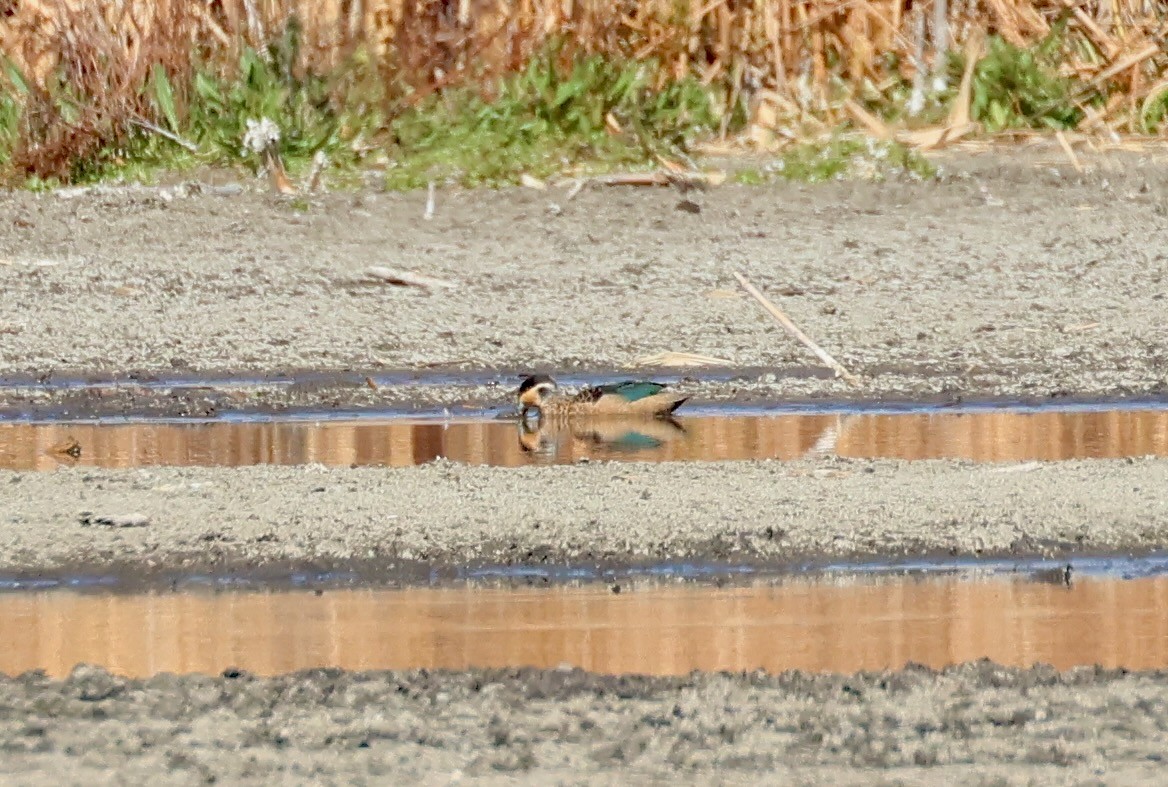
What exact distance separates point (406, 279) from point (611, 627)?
6.48 metres

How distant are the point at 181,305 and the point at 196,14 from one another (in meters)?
4.34

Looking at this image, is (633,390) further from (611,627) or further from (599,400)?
(611,627)

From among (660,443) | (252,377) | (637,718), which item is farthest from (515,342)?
(637,718)

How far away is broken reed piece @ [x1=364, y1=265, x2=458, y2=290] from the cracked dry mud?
90 mm

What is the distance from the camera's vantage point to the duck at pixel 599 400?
30.2 ft

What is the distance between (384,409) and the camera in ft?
31.9

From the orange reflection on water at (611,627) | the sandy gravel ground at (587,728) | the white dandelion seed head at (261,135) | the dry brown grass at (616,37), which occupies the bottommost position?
the sandy gravel ground at (587,728)

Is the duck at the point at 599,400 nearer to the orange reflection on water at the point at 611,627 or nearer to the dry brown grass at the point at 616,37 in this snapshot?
the orange reflection on water at the point at 611,627

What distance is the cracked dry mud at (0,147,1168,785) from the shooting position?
4520 millimetres

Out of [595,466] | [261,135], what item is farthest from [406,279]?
[595,466]

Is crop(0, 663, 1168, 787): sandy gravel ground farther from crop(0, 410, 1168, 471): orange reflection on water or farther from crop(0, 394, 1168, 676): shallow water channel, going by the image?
crop(0, 410, 1168, 471): orange reflection on water

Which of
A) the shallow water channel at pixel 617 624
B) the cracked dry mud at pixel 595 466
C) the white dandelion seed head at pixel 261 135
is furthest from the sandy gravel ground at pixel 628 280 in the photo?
the shallow water channel at pixel 617 624

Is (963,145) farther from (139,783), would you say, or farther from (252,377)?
(139,783)

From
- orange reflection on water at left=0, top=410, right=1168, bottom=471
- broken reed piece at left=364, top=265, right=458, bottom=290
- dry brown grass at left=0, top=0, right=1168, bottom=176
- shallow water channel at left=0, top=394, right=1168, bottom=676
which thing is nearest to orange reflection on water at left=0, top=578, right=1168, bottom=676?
shallow water channel at left=0, top=394, right=1168, bottom=676
